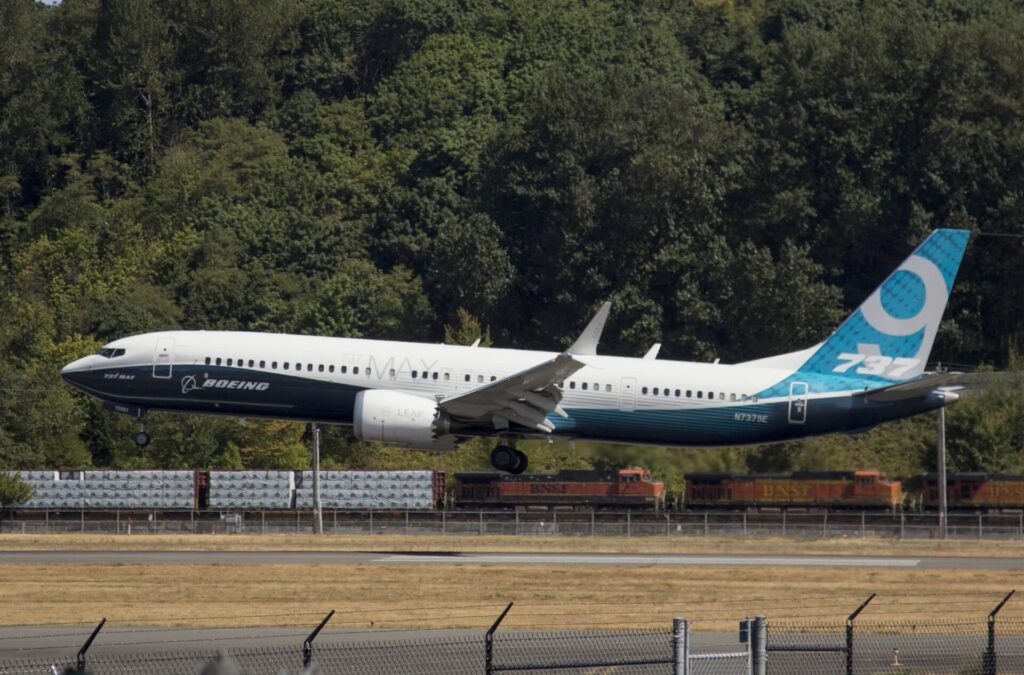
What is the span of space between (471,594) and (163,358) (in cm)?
1501

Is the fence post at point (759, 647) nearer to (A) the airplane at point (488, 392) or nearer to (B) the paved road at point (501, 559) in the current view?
(B) the paved road at point (501, 559)

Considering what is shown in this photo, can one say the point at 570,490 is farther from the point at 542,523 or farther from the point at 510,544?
the point at 510,544

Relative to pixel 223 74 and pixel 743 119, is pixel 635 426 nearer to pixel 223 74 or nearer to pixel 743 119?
pixel 743 119

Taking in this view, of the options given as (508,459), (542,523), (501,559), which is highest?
(508,459)

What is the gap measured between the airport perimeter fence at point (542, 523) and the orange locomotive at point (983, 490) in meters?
1.68

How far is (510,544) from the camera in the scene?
6097cm

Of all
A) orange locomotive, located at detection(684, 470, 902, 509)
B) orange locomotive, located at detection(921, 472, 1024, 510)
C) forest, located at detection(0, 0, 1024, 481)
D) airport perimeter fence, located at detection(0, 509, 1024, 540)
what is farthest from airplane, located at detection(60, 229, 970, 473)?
forest, located at detection(0, 0, 1024, 481)

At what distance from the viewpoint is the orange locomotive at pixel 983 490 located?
250 ft

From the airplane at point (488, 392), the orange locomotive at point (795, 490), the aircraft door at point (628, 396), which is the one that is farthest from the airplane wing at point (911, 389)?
the orange locomotive at point (795, 490)

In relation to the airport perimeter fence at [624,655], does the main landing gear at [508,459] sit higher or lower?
higher

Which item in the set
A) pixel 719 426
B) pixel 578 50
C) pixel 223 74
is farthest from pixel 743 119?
pixel 719 426

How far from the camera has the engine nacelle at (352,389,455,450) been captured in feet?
173

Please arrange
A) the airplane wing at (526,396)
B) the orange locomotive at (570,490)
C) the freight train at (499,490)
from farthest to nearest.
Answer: the orange locomotive at (570,490) < the freight train at (499,490) < the airplane wing at (526,396)

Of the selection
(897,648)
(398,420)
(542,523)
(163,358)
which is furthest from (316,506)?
(897,648)
